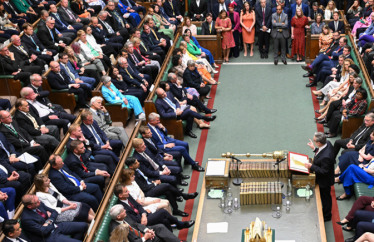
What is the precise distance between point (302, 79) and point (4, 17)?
609cm

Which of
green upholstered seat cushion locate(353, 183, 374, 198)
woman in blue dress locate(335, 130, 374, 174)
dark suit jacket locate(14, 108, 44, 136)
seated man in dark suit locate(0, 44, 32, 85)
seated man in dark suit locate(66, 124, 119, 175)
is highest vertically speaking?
seated man in dark suit locate(0, 44, 32, 85)

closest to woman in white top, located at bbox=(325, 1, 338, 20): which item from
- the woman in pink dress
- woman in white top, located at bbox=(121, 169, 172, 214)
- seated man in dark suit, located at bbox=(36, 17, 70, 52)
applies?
the woman in pink dress

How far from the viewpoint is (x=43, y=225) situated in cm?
477

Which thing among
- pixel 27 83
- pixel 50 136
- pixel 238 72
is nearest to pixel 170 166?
pixel 50 136

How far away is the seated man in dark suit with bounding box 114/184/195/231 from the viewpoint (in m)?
5.15

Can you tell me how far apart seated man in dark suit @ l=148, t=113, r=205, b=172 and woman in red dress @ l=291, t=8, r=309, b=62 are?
4.82m

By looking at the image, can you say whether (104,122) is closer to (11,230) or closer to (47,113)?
(47,113)

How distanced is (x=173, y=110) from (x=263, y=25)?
4480mm

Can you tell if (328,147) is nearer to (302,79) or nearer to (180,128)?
(180,128)

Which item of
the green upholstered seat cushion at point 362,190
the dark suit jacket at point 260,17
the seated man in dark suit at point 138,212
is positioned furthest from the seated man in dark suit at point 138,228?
the dark suit jacket at point 260,17

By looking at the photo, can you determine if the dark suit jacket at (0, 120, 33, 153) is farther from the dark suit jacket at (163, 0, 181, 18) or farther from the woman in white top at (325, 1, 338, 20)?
the woman in white top at (325, 1, 338, 20)

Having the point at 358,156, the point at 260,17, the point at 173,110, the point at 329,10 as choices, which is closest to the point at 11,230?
the point at 173,110

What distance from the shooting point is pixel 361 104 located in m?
7.07

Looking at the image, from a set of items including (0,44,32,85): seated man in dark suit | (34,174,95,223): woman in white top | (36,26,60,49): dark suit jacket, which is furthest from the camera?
(36,26,60,49): dark suit jacket
